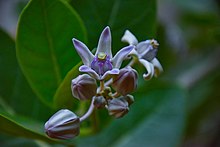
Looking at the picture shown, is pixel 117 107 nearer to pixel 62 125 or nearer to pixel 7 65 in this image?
pixel 62 125

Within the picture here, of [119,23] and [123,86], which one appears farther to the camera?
[119,23]

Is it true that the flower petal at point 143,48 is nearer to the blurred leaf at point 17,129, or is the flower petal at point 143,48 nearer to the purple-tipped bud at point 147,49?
the purple-tipped bud at point 147,49

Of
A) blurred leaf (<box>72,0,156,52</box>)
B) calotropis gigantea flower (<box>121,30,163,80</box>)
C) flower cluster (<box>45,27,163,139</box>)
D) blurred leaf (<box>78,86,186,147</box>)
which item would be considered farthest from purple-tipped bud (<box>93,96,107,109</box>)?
blurred leaf (<box>78,86,186,147</box>)

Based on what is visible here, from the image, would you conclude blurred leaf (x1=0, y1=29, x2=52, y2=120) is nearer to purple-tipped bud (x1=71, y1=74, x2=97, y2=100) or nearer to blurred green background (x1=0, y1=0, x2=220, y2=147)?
blurred green background (x1=0, y1=0, x2=220, y2=147)

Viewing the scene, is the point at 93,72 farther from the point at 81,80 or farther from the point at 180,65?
the point at 180,65

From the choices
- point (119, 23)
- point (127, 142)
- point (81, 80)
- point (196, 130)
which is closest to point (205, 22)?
point (196, 130)

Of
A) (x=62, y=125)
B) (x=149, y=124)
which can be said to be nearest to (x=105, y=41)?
(x=62, y=125)
